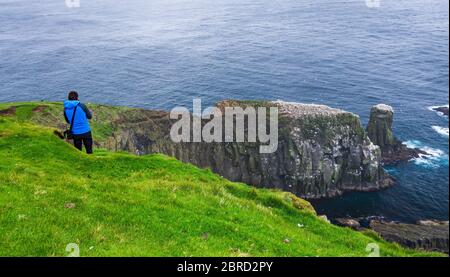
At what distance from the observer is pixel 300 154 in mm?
98688

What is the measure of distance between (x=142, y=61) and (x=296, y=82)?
7109 cm

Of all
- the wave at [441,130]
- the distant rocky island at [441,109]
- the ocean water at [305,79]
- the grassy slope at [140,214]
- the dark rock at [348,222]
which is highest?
the grassy slope at [140,214]

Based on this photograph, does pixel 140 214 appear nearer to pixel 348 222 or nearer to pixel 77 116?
pixel 77 116

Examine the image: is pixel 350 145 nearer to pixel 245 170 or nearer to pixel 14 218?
pixel 245 170

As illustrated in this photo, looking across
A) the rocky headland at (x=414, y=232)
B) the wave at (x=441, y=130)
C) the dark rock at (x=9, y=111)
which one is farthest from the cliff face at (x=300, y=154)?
the dark rock at (x=9, y=111)

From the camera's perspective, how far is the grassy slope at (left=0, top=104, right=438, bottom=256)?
15.1 m

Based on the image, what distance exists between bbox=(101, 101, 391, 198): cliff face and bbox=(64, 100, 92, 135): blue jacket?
69790 mm

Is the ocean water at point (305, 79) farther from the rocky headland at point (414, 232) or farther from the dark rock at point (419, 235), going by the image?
the dark rock at point (419, 235)

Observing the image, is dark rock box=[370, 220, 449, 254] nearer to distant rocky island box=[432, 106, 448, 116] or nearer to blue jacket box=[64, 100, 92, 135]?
distant rocky island box=[432, 106, 448, 116]

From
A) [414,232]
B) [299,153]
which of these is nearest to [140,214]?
[414,232]

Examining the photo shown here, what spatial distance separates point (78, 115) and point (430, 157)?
96.0 metres

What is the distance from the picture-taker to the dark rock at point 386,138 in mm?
103562

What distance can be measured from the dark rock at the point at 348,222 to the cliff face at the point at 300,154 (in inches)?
523

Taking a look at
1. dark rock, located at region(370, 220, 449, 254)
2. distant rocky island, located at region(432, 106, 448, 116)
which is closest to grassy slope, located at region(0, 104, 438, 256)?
dark rock, located at region(370, 220, 449, 254)
